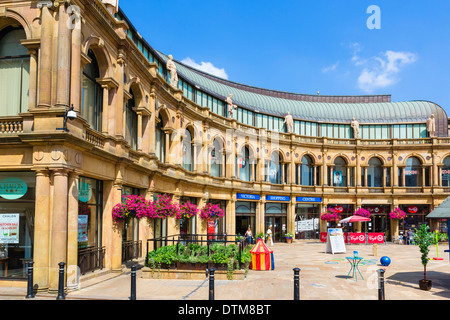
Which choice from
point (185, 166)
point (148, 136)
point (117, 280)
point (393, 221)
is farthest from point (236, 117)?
point (117, 280)

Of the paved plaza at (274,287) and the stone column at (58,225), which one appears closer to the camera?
the paved plaza at (274,287)

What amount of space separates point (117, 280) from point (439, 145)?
39.2 m

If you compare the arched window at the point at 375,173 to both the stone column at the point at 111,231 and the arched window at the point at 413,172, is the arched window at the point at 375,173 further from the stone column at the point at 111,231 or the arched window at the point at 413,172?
the stone column at the point at 111,231

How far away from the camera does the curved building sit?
14141mm

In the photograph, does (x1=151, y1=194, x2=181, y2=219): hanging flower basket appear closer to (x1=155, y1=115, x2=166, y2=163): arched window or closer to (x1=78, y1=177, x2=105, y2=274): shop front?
(x1=78, y1=177, x2=105, y2=274): shop front

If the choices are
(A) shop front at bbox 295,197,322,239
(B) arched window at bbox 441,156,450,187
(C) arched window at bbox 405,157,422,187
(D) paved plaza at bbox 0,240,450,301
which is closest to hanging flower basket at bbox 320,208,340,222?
(A) shop front at bbox 295,197,322,239

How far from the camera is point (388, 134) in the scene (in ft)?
153

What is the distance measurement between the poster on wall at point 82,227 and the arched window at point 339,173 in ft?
110

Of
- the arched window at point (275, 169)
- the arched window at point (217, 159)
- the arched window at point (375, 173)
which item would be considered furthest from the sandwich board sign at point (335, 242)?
the arched window at point (375, 173)

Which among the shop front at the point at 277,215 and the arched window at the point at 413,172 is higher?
the arched window at the point at 413,172

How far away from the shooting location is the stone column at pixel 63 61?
14.1 m

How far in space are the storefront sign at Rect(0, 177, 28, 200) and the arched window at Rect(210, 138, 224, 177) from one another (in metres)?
21.0

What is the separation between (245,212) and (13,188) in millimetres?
26868
